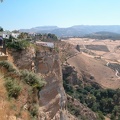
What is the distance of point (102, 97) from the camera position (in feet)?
192

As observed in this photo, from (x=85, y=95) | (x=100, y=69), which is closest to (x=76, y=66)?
(x=100, y=69)

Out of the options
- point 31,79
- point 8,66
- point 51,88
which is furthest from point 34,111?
point 51,88

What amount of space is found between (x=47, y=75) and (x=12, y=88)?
864cm

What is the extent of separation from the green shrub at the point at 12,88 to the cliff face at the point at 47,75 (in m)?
5.40

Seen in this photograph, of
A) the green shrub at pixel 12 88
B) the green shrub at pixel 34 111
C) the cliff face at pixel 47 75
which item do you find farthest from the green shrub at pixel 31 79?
the cliff face at pixel 47 75

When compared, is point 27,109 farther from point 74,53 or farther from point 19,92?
point 74,53

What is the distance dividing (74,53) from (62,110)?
62961 millimetres

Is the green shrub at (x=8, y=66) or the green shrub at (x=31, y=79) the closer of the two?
the green shrub at (x=8, y=66)

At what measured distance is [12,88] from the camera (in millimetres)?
9531

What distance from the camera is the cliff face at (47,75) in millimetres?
15691

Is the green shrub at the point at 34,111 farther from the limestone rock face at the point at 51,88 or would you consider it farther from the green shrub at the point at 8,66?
the limestone rock face at the point at 51,88

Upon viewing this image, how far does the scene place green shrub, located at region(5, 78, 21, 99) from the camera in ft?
31.1

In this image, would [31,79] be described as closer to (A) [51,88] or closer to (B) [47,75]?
(B) [47,75]

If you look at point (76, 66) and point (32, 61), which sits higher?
point (32, 61)
